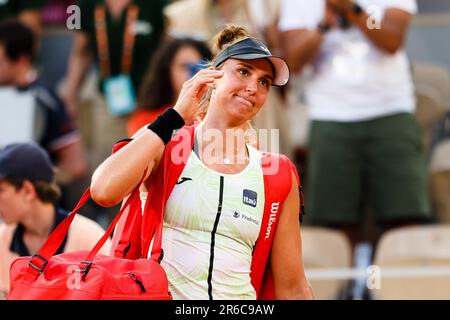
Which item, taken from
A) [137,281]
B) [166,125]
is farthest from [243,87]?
[137,281]

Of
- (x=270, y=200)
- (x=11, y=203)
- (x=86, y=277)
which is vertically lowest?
(x=11, y=203)

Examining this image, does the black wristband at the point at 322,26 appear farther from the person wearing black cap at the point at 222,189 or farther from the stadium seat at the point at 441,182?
the person wearing black cap at the point at 222,189

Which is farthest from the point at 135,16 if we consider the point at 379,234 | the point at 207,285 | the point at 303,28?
the point at 207,285

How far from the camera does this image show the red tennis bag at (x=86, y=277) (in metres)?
3.62

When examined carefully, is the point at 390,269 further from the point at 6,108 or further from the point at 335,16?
the point at 6,108

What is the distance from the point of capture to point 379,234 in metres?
6.91

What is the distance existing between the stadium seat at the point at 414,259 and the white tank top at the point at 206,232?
2.47 m

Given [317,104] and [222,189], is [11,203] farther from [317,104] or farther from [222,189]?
[317,104]

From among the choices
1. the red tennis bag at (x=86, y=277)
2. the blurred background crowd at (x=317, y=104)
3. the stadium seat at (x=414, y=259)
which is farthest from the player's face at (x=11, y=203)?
the stadium seat at (x=414, y=259)

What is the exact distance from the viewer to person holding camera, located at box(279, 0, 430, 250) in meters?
6.63

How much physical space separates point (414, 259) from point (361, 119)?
901 millimetres

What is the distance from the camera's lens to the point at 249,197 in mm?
3926
